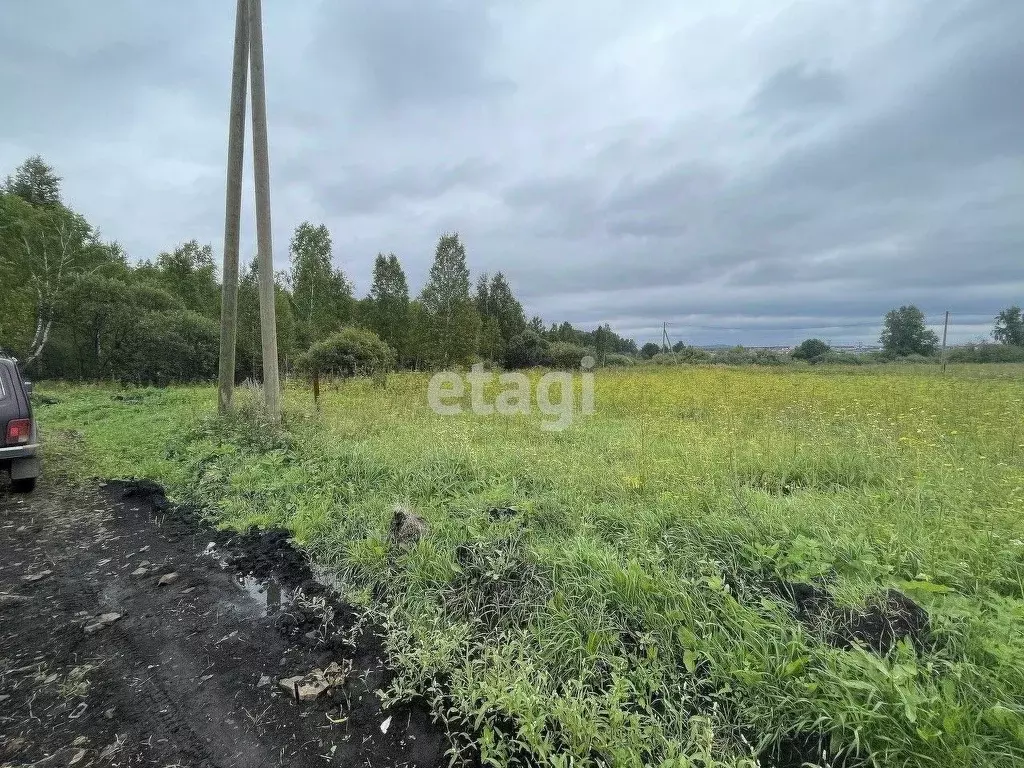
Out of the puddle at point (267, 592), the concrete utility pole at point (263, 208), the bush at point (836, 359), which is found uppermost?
the concrete utility pole at point (263, 208)

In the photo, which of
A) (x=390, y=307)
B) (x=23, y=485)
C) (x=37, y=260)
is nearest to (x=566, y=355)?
(x=390, y=307)

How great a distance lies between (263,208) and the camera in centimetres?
630

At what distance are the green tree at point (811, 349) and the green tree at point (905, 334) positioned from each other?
278 cm

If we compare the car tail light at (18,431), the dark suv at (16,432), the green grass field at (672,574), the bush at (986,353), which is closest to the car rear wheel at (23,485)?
the dark suv at (16,432)

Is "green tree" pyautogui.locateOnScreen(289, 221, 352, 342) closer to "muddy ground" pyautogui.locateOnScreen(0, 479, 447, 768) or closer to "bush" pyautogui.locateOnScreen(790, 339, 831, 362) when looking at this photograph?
"muddy ground" pyautogui.locateOnScreen(0, 479, 447, 768)

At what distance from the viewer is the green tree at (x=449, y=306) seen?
24203 millimetres

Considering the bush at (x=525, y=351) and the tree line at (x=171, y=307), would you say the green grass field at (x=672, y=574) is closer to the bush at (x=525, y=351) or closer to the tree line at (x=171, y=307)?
the tree line at (x=171, y=307)

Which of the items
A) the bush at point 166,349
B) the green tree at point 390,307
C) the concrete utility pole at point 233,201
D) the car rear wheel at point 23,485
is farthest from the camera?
the green tree at point 390,307

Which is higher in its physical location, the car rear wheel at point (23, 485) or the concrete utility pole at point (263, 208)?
the concrete utility pole at point (263, 208)

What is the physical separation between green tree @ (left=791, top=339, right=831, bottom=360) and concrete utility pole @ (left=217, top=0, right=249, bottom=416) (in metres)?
28.0

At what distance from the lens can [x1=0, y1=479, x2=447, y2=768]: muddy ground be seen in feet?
5.74

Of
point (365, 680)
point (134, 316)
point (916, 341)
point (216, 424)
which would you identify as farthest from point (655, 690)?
point (916, 341)

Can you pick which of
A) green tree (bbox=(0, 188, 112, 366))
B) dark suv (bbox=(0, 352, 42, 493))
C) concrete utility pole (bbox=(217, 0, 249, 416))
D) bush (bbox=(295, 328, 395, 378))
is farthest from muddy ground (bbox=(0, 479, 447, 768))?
green tree (bbox=(0, 188, 112, 366))

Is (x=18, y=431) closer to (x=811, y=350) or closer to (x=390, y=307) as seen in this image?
(x=390, y=307)
